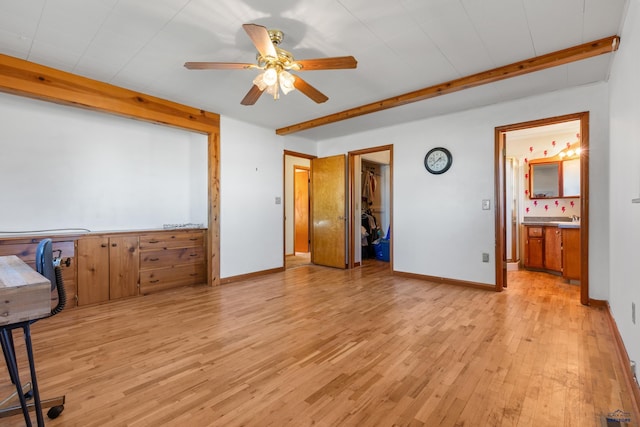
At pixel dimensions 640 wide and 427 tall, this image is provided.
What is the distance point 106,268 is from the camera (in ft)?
11.3

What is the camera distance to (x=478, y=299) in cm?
346

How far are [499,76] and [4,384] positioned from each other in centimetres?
456

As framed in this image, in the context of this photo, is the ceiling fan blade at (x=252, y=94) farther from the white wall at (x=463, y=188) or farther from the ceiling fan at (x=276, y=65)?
the white wall at (x=463, y=188)

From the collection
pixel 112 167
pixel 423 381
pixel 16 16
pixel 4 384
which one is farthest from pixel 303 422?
pixel 112 167

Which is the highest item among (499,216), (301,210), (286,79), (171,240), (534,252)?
(286,79)

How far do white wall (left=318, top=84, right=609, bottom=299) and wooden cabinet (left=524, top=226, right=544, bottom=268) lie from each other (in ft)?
6.13

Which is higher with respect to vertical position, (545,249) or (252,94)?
(252,94)

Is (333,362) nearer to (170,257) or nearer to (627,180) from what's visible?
(627,180)

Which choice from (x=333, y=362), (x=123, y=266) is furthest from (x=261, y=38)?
(x=123, y=266)

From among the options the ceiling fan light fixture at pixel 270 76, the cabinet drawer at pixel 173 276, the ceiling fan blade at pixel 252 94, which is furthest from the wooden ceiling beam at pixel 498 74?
the cabinet drawer at pixel 173 276

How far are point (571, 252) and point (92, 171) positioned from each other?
260 inches

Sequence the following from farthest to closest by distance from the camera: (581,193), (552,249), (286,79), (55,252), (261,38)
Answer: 1. (552,249)
2. (581,193)
3. (55,252)
4. (286,79)
5. (261,38)

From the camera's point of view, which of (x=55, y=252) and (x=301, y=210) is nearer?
(x=55, y=252)

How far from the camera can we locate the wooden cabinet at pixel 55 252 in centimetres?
285
